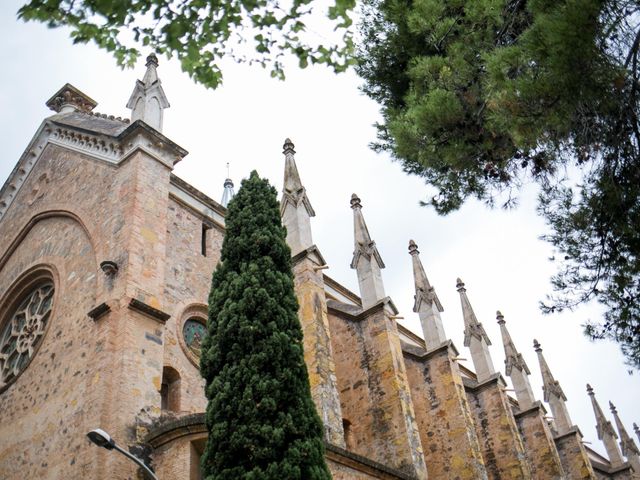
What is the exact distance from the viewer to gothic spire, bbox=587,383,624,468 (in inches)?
1433

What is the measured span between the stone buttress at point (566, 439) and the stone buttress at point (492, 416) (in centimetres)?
658

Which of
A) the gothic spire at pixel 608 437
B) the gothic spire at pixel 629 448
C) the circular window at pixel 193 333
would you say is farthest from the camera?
the gothic spire at pixel 629 448

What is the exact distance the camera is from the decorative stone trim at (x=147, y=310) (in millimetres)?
11336

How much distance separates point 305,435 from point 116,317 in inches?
175

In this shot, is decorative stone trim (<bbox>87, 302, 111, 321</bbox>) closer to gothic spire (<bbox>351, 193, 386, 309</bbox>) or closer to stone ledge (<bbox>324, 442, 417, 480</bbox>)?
stone ledge (<bbox>324, 442, 417, 480</bbox>)

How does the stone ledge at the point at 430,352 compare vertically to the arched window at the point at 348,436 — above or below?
above

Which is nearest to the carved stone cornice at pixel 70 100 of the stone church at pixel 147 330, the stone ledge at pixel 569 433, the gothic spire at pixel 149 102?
the stone church at pixel 147 330

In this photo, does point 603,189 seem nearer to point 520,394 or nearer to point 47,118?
point 47,118

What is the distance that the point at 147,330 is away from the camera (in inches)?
447

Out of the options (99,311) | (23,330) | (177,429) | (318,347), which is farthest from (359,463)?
(23,330)

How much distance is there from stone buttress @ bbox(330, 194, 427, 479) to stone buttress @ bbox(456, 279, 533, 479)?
21.0 ft

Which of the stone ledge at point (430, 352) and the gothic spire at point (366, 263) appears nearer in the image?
the gothic spire at point (366, 263)

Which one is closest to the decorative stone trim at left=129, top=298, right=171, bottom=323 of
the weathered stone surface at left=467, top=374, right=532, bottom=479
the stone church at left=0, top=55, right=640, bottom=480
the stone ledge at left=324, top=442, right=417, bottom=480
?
the stone church at left=0, top=55, right=640, bottom=480

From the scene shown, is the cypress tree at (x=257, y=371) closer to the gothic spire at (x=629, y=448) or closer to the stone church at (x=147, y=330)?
the stone church at (x=147, y=330)
